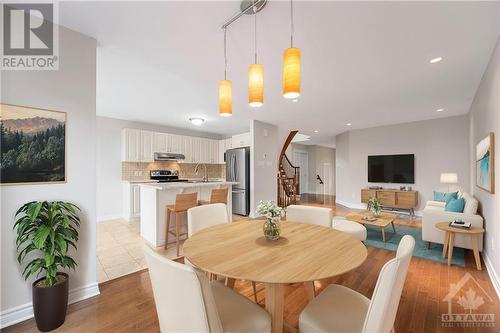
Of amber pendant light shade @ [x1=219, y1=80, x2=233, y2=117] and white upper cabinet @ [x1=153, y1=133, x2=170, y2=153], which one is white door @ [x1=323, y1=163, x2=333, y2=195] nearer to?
white upper cabinet @ [x1=153, y1=133, x2=170, y2=153]

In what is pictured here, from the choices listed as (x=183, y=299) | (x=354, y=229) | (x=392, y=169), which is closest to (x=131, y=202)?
(x=354, y=229)

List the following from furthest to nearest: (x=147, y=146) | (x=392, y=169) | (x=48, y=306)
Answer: (x=392, y=169)
(x=147, y=146)
(x=48, y=306)

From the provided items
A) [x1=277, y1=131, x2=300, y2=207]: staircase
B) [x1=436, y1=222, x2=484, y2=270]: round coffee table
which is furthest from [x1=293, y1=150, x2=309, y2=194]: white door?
[x1=436, y1=222, x2=484, y2=270]: round coffee table

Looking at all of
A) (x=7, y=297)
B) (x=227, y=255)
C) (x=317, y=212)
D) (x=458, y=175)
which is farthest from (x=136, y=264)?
(x=458, y=175)

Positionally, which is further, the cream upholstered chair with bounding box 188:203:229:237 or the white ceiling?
the cream upholstered chair with bounding box 188:203:229:237

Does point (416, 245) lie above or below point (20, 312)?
below

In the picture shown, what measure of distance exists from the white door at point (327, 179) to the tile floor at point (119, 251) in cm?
856

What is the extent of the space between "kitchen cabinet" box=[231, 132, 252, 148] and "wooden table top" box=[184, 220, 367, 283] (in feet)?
13.4

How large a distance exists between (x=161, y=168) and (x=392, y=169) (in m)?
6.59

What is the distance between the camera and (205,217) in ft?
6.97

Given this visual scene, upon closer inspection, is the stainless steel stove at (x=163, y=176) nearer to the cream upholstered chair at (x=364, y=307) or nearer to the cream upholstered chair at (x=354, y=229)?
the cream upholstered chair at (x=354, y=229)

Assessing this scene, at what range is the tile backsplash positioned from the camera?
18.0 ft

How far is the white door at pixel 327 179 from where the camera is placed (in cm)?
1043

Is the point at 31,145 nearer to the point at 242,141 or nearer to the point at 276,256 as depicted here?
the point at 276,256
